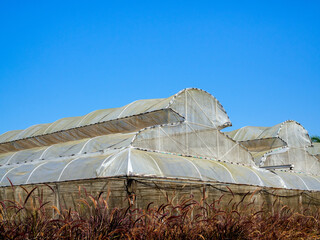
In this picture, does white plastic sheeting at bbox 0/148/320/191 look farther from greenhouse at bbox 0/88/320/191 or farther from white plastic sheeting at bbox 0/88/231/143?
white plastic sheeting at bbox 0/88/231/143

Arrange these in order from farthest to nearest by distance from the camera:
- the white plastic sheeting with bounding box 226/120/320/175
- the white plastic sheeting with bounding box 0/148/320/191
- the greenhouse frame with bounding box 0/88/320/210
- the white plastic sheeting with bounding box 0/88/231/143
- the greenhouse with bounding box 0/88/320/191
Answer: the white plastic sheeting with bounding box 226/120/320/175
the white plastic sheeting with bounding box 0/88/231/143
the greenhouse with bounding box 0/88/320/191
the greenhouse frame with bounding box 0/88/320/210
the white plastic sheeting with bounding box 0/148/320/191

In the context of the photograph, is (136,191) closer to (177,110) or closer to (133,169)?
(133,169)

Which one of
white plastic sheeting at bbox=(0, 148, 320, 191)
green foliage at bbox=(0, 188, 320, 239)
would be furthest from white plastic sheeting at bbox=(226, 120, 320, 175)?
green foliage at bbox=(0, 188, 320, 239)

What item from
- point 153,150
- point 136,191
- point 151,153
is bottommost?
point 136,191

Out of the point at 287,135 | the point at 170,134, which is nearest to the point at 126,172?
the point at 170,134

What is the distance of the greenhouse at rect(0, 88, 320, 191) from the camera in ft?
49.1

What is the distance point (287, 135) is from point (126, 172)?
18359mm

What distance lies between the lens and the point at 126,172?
13.1 meters

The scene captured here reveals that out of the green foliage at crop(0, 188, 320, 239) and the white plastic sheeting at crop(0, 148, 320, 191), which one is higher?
the white plastic sheeting at crop(0, 148, 320, 191)

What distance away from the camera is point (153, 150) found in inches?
638

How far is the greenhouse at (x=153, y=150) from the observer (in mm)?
14961

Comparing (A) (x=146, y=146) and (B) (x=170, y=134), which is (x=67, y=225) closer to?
(A) (x=146, y=146)

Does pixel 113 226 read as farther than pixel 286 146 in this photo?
No

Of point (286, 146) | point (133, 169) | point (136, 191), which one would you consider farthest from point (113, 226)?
point (286, 146)
